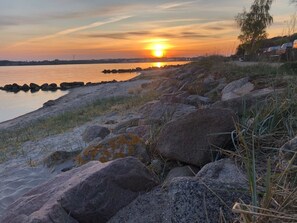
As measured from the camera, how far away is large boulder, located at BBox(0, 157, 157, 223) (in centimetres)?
342

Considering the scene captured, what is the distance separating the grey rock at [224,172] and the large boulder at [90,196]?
557 millimetres

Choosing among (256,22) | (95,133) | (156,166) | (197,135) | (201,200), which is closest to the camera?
(201,200)

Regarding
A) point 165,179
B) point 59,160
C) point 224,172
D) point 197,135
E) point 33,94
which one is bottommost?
point 33,94

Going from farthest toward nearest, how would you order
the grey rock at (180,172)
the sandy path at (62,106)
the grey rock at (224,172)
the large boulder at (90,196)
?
the sandy path at (62,106) < the grey rock at (180,172) < the large boulder at (90,196) < the grey rock at (224,172)

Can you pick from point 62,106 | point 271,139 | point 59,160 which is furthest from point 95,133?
point 62,106

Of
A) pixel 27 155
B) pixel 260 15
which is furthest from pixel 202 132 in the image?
pixel 260 15

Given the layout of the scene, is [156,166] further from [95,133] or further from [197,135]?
[95,133]

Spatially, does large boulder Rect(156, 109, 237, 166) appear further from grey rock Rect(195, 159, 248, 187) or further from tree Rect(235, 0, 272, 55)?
tree Rect(235, 0, 272, 55)

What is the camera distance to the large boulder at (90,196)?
11.2 ft

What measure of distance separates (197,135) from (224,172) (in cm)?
86

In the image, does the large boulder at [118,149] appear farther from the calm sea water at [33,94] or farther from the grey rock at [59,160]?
the calm sea water at [33,94]

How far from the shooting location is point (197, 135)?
13.6 feet

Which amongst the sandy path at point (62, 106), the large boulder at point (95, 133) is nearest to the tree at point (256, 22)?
the sandy path at point (62, 106)

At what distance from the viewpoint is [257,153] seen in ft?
11.8
